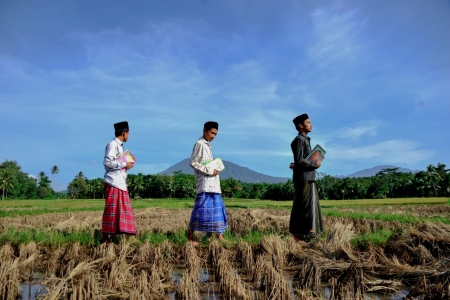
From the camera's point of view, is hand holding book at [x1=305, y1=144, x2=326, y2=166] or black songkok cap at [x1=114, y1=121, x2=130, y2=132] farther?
black songkok cap at [x1=114, y1=121, x2=130, y2=132]

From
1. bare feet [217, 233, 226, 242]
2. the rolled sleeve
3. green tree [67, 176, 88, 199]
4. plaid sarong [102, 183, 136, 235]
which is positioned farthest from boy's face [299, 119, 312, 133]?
green tree [67, 176, 88, 199]

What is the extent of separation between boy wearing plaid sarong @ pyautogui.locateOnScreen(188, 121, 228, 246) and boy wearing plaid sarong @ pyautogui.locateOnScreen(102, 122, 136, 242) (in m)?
1.01

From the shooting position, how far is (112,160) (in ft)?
17.6

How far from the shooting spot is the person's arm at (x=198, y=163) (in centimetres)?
532

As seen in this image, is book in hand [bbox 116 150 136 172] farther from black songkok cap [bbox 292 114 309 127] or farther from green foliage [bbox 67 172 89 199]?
green foliage [bbox 67 172 89 199]

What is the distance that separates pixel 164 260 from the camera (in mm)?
4258

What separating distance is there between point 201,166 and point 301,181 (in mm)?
1598

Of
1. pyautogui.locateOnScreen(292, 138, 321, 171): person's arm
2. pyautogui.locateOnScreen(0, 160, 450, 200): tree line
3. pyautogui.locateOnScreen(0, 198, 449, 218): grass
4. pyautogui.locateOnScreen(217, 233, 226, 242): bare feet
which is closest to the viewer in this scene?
pyautogui.locateOnScreen(217, 233, 226, 242): bare feet

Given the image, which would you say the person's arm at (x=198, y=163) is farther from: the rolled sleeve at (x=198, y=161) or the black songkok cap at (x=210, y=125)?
the black songkok cap at (x=210, y=125)

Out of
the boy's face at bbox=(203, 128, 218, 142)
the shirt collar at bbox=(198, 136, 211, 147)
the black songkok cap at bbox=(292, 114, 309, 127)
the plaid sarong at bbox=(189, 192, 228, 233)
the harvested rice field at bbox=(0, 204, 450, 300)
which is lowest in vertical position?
the harvested rice field at bbox=(0, 204, 450, 300)

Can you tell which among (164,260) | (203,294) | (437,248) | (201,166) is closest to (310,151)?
(201,166)

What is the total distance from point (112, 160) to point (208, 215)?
5.58 feet

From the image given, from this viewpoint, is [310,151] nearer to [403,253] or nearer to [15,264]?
[403,253]

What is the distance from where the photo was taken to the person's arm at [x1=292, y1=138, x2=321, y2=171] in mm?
5391
